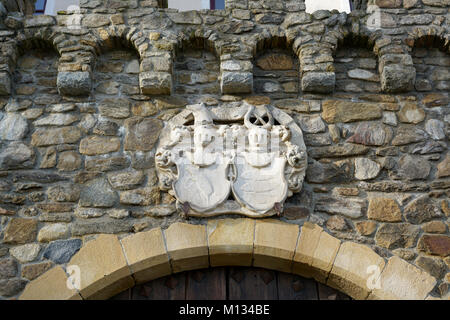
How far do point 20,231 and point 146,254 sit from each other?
865 millimetres

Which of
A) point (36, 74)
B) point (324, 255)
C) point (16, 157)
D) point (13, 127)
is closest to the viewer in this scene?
point (324, 255)

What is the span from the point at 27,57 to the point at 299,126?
7.35ft

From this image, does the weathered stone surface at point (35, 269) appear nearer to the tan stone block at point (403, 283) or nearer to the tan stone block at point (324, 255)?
the tan stone block at point (324, 255)

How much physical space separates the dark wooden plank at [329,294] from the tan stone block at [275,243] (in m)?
0.25

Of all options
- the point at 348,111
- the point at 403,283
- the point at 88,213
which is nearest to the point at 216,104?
the point at 348,111

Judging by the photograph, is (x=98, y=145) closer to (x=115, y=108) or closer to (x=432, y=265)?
(x=115, y=108)

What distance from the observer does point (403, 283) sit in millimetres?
3029

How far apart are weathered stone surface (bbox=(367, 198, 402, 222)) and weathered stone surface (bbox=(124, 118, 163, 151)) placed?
1606mm

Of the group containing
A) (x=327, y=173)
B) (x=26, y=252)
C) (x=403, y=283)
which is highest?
(x=327, y=173)

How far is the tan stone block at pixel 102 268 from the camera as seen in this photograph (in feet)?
9.89

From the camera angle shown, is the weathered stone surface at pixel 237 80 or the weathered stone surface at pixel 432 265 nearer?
the weathered stone surface at pixel 432 265

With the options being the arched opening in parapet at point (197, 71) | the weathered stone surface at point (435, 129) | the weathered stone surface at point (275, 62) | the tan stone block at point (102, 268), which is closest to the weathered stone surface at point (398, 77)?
the weathered stone surface at point (435, 129)

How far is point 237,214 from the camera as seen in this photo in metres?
3.23
